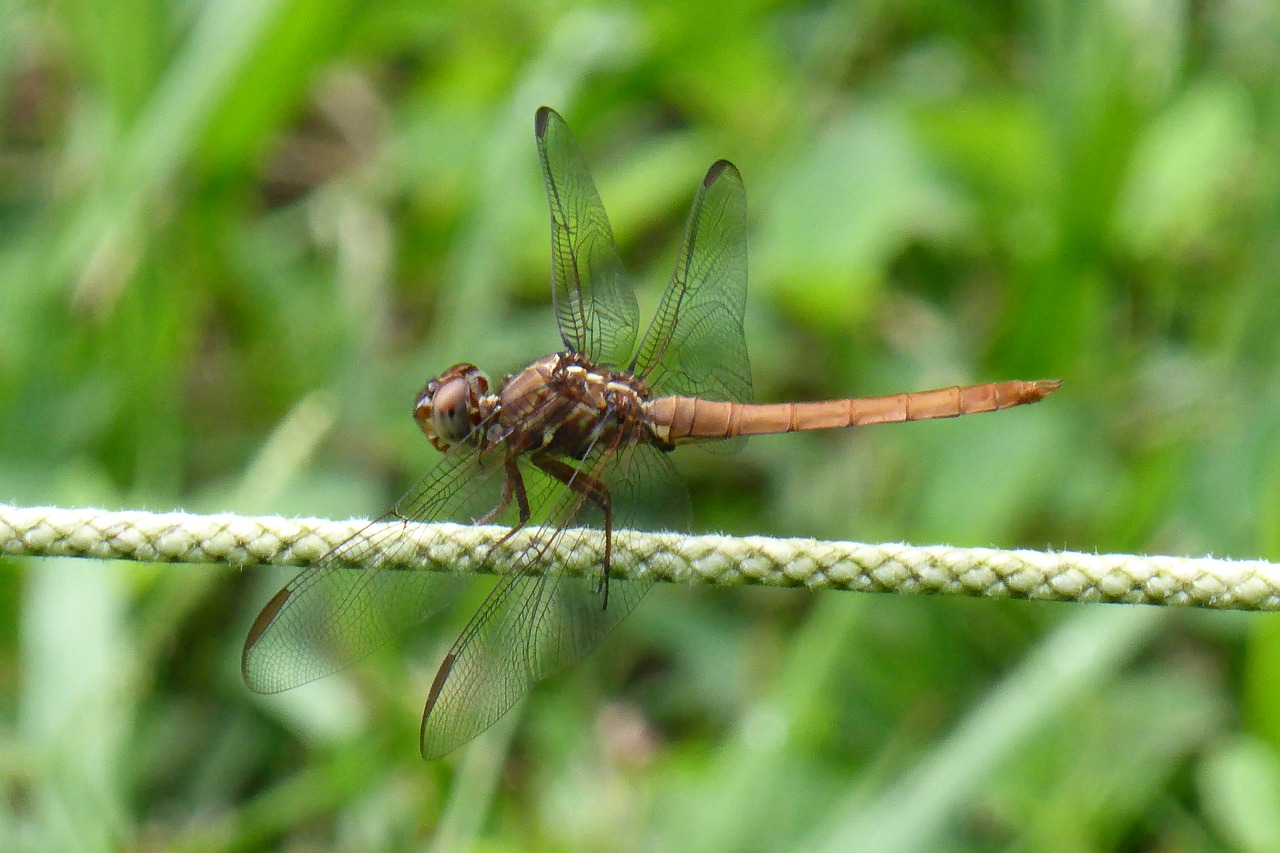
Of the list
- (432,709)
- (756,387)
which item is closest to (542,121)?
(432,709)

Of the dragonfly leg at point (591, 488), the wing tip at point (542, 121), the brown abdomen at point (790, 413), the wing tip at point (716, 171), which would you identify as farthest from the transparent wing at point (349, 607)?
the wing tip at point (716, 171)

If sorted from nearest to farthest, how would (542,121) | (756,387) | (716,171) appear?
(542,121) < (716,171) < (756,387)

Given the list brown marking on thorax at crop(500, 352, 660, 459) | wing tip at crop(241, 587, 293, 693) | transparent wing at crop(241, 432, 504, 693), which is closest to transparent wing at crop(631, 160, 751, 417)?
brown marking on thorax at crop(500, 352, 660, 459)

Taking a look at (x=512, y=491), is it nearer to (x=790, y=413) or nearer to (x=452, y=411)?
(x=452, y=411)

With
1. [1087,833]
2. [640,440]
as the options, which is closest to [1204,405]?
[1087,833]

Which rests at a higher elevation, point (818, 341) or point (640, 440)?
point (640, 440)

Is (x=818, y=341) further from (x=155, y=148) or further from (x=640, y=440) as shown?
(x=155, y=148)
